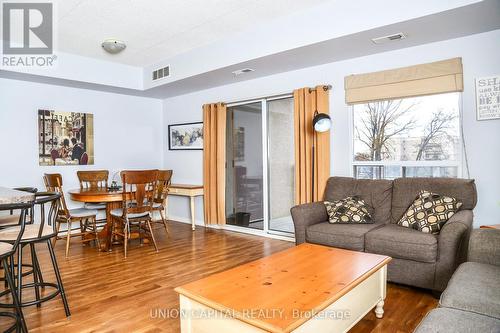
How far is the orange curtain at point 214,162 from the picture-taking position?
5.30 m

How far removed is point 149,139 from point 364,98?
157 inches

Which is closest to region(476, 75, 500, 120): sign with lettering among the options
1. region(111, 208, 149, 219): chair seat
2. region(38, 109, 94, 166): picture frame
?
region(111, 208, 149, 219): chair seat

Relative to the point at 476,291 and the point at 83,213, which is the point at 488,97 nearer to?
the point at 476,291

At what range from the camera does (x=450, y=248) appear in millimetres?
2611

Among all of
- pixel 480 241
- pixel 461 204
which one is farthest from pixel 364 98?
pixel 480 241

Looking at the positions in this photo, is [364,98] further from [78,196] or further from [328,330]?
[78,196]

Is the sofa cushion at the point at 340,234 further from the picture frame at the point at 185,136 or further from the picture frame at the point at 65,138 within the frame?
the picture frame at the point at 65,138

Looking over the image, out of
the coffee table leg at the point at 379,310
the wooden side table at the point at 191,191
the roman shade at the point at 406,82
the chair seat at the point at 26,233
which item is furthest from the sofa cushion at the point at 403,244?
the wooden side table at the point at 191,191

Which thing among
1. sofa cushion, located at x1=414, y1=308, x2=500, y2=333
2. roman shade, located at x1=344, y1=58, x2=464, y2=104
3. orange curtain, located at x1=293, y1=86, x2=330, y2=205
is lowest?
sofa cushion, located at x1=414, y1=308, x2=500, y2=333

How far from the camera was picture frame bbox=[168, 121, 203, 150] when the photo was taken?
5.79 meters

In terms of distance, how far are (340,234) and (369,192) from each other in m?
0.76

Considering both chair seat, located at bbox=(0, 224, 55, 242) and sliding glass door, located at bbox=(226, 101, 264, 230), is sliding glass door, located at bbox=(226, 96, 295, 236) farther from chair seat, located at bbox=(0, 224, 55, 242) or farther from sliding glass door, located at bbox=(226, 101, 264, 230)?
chair seat, located at bbox=(0, 224, 55, 242)

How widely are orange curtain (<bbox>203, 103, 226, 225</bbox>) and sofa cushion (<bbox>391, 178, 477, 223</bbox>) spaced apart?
8.72 ft

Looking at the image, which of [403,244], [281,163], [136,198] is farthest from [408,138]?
[136,198]
